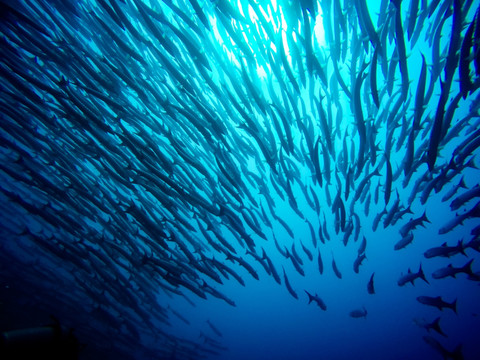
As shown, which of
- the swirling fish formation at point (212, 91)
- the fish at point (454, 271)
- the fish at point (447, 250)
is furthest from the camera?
the fish at point (454, 271)

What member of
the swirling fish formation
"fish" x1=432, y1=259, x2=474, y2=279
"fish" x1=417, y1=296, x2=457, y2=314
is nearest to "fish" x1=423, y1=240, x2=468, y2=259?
the swirling fish formation

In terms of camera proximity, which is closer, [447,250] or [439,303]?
[447,250]

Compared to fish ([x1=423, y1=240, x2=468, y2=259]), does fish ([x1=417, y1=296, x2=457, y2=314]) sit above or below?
below

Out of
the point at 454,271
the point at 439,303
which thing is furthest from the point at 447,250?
the point at 439,303

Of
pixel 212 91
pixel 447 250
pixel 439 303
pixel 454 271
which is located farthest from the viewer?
pixel 439 303

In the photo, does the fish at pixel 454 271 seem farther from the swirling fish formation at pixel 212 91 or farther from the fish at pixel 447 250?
the fish at pixel 447 250

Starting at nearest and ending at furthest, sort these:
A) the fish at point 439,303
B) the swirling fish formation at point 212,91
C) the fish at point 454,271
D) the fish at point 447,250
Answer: the swirling fish formation at point 212,91 → the fish at point 447,250 → the fish at point 454,271 → the fish at point 439,303

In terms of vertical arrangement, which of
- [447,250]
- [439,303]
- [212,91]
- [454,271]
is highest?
[212,91]

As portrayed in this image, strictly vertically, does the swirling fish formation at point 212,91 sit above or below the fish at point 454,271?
above

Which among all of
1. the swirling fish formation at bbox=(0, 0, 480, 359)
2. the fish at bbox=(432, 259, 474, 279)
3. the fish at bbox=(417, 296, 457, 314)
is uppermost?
the swirling fish formation at bbox=(0, 0, 480, 359)

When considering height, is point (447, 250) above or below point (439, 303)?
above

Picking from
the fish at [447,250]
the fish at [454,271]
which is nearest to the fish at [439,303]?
the fish at [454,271]

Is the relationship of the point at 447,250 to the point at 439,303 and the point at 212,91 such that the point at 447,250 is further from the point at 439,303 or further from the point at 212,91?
the point at 212,91

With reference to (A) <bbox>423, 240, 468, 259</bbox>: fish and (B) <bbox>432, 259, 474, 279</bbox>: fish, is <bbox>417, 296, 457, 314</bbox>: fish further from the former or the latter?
(A) <bbox>423, 240, 468, 259</bbox>: fish
